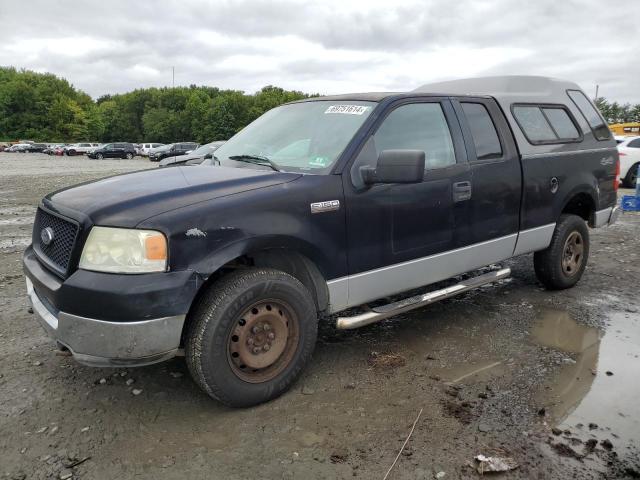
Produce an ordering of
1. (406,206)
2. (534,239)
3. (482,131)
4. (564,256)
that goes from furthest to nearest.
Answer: (564,256)
(534,239)
(482,131)
(406,206)

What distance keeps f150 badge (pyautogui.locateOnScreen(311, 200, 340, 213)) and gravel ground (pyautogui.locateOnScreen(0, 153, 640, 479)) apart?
3.76 ft

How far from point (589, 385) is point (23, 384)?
12.1 ft

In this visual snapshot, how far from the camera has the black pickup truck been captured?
271 cm

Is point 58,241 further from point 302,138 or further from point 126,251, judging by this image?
point 302,138

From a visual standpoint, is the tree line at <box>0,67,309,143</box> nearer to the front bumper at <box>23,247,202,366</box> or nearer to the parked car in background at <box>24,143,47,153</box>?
the parked car in background at <box>24,143,47,153</box>

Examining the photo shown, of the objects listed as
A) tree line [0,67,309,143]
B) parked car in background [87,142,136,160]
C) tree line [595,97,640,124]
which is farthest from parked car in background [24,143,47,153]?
tree line [595,97,640,124]

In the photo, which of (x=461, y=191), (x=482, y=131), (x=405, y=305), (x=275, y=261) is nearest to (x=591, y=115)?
(x=482, y=131)

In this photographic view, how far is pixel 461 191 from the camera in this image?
399 centimetres

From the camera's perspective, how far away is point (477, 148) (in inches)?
167

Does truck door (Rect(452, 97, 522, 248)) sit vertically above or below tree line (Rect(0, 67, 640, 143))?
below

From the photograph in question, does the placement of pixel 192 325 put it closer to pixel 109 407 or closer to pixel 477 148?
pixel 109 407

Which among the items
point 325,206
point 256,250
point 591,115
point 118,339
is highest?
point 591,115

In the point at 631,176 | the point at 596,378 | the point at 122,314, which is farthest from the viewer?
the point at 631,176

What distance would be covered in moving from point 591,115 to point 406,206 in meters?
3.16
